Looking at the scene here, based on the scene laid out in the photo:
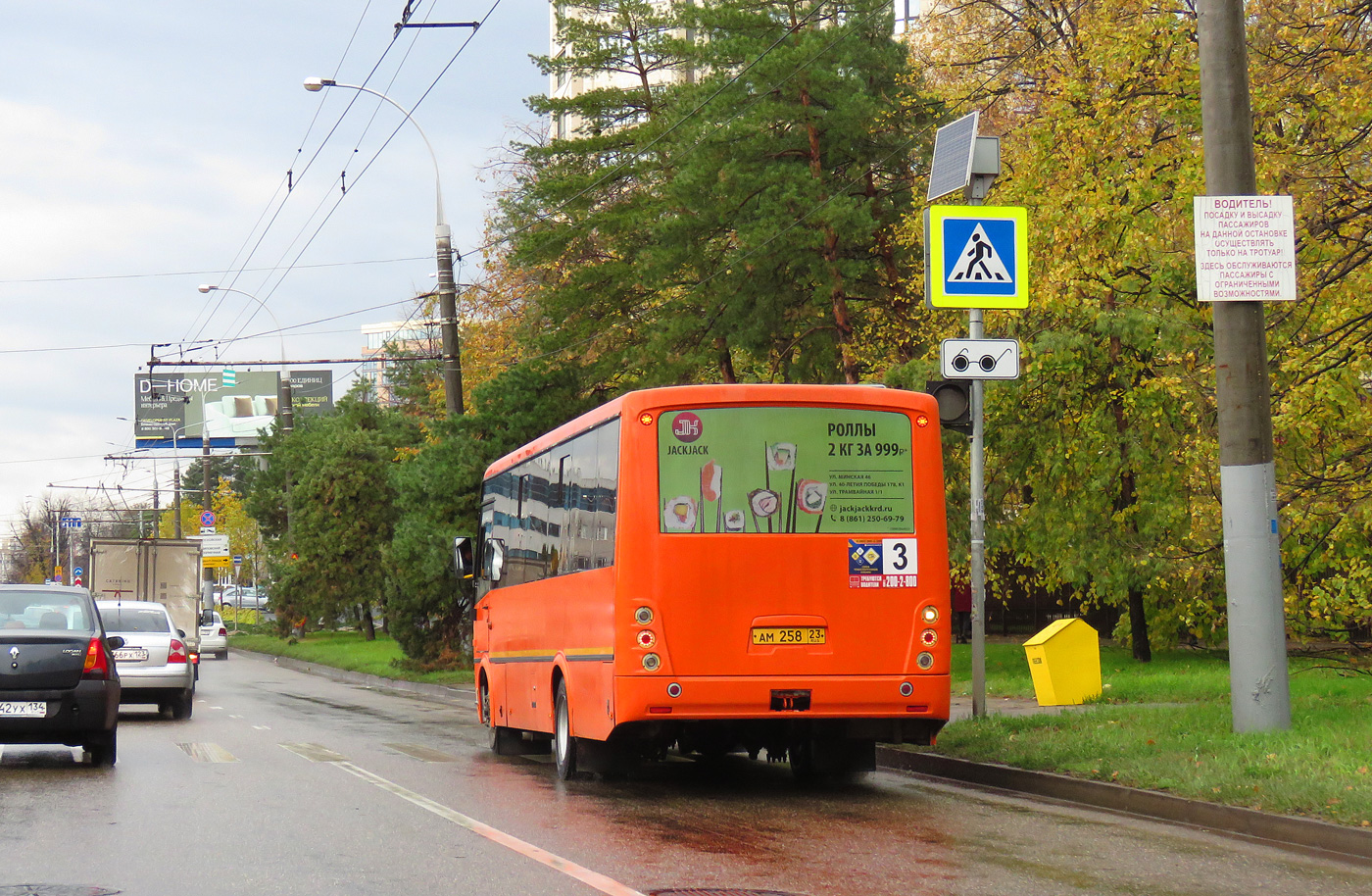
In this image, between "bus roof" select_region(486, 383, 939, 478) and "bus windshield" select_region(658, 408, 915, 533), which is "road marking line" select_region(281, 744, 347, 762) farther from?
"bus windshield" select_region(658, 408, 915, 533)

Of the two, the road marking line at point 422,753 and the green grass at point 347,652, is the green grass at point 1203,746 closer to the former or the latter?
the road marking line at point 422,753

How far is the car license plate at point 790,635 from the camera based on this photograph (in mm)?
11852

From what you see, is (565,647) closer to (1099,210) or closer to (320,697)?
(1099,210)

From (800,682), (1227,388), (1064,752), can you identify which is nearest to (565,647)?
(800,682)

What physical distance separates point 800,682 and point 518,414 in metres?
19.7

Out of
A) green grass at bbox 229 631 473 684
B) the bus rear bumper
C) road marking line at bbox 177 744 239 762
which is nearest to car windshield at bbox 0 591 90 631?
road marking line at bbox 177 744 239 762

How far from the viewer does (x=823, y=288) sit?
29016 millimetres

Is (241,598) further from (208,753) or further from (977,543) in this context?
(977,543)

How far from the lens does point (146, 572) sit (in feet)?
135

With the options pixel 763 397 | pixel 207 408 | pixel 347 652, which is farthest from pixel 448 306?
pixel 207 408

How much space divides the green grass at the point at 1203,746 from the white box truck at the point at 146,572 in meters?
28.2

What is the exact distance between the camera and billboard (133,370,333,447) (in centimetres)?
8288

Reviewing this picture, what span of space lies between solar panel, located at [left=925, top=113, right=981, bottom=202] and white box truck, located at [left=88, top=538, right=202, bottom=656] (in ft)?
95.7

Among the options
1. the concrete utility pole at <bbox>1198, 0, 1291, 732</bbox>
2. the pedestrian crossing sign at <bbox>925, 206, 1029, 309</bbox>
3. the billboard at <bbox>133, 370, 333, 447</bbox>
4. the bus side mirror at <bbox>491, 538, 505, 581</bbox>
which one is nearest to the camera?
the concrete utility pole at <bbox>1198, 0, 1291, 732</bbox>
